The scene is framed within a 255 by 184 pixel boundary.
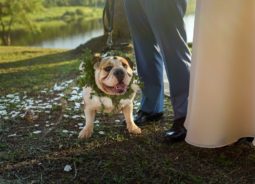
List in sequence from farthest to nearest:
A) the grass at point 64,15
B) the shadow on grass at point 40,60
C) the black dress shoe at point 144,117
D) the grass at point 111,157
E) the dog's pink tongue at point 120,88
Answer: the grass at point 64,15 < the shadow on grass at point 40,60 < the black dress shoe at point 144,117 < the dog's pink tongue at point 120,88 < the grass at point 111,157

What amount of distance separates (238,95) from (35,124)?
178 centimetres

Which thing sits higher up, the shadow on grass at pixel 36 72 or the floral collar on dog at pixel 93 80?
the floral collar on dog at pixel 93 80

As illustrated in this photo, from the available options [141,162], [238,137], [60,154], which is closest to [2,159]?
[60,154]

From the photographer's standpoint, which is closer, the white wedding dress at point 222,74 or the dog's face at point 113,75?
the white wedding dress at point 222,74

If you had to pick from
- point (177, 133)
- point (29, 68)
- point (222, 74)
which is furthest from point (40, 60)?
point (222, 74)

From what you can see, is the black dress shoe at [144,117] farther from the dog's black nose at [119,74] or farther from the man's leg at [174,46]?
the dog's black nose at [119,74]

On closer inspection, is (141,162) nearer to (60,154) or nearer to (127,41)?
(60,154)

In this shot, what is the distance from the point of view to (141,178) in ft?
8.29

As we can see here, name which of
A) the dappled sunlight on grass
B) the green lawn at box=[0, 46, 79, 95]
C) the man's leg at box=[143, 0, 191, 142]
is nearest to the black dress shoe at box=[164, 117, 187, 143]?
the man's leg at box=[143, 0, 191, 142]

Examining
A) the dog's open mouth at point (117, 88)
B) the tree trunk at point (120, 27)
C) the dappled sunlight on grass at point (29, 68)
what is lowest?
the dappled sunlight on grass at point (29, 68)

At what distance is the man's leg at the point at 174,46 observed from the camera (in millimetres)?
2795

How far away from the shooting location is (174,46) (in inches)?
112

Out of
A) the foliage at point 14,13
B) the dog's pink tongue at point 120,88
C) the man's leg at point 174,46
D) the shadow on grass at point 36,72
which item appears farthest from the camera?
the foliage at point 14,13

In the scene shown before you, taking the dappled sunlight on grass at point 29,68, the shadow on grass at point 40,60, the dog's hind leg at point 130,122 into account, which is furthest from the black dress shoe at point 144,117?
the shadow on grass at point 40,60
